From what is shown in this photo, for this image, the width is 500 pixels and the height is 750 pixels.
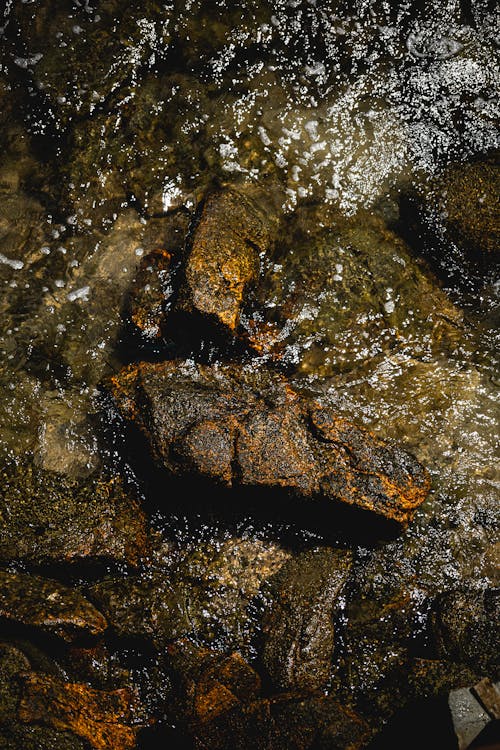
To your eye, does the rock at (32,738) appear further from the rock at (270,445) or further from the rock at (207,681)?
the rock at (270,445)

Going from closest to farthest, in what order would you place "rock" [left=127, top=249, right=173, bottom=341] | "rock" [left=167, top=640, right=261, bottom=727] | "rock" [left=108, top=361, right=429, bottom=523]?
"rock" [left=167, top=640, right=261, bottom=727] → "rock" [left=108, top=361, right=429, bottom=523] → "rock" [left=127, top=249, right=173, bottom=341]

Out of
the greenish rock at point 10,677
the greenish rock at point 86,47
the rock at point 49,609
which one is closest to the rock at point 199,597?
the rock at point 49,609

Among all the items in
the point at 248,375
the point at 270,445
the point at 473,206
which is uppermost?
the point at 473,206

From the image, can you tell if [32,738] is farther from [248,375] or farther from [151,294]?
[151,294]

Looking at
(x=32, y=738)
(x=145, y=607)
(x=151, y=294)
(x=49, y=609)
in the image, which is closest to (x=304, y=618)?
(x=145, y=607)

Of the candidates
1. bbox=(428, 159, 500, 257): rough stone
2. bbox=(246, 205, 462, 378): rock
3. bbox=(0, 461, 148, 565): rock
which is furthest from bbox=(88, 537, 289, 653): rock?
bbox=(428, 159, 500, 257): rough stone

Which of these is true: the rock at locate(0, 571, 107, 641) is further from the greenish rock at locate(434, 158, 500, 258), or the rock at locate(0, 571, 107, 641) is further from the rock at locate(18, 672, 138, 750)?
the greenish rock at locate(434, 158, 500, 258)
